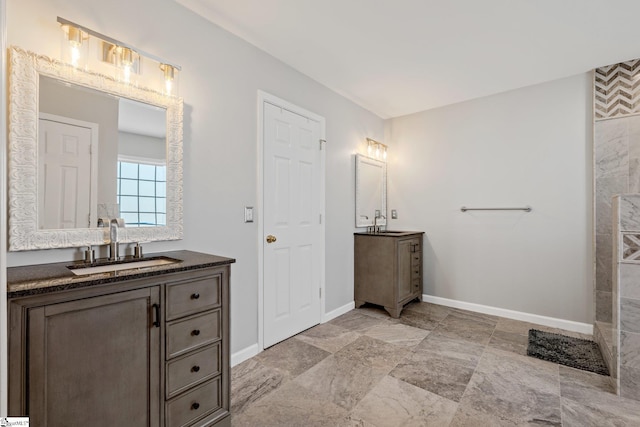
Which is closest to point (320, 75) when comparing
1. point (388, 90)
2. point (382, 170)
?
point (388, 90)

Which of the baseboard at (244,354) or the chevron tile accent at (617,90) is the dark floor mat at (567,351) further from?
the baseboard at (244,354)

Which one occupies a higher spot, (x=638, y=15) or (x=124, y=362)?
(x=638, y=15)

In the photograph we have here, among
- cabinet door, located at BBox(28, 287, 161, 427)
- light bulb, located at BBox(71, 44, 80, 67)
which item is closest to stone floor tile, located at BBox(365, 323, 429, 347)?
cabinet door, located at BBox(28, 287, 161, 427)

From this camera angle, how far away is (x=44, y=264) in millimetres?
1440

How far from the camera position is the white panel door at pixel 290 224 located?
2.57m

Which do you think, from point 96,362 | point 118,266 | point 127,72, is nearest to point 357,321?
point 118,266

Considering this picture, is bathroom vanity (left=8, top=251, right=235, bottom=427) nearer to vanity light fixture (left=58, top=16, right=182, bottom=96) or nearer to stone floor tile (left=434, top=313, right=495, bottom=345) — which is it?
vanity light fixture (left=58, top=16, right=182, bottom=96)

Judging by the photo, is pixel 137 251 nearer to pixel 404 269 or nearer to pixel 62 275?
pixel 62 275

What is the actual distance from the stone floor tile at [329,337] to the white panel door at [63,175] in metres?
1.94

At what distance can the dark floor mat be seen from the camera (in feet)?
7.58

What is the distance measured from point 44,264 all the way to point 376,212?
3.25 m

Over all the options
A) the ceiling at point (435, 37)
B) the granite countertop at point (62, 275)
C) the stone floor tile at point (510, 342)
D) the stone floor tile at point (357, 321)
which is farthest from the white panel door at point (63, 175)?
the stone floor tile at point (510, 342)

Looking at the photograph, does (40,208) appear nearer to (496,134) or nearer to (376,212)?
(376,212)

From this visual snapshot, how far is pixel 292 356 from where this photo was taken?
2.43 m
